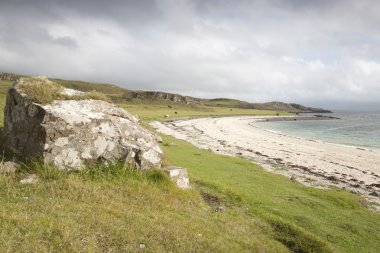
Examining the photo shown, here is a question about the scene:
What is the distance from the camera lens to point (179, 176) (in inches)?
616

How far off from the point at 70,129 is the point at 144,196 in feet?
14.8

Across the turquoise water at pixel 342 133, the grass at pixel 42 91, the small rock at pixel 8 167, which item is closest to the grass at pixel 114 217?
the small rock at pixel 8 167

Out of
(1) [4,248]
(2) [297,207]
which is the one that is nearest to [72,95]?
(1) [4,248]

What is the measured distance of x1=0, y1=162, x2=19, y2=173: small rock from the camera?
43.7 feet

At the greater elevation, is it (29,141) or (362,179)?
(29,141)

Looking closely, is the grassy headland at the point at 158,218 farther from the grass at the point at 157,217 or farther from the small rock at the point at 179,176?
the small rock at the point at 179,176

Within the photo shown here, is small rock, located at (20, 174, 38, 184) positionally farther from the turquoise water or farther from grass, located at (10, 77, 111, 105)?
the turquoise water

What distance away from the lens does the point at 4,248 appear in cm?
767

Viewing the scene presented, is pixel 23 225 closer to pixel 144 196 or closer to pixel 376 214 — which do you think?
pixel 144 196

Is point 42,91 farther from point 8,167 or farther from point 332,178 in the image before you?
point 332,178

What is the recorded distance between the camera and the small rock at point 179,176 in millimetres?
15359

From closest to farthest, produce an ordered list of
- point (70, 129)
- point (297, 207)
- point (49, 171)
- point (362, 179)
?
point (49, 171)
point (70, 129)
point (297, 207)
point (362, 179)

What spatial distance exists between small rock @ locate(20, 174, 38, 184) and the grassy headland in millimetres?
190

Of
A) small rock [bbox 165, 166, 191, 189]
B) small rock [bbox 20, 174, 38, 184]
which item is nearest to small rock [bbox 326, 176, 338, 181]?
small rock [bbox 165, 166, 191, 189]
